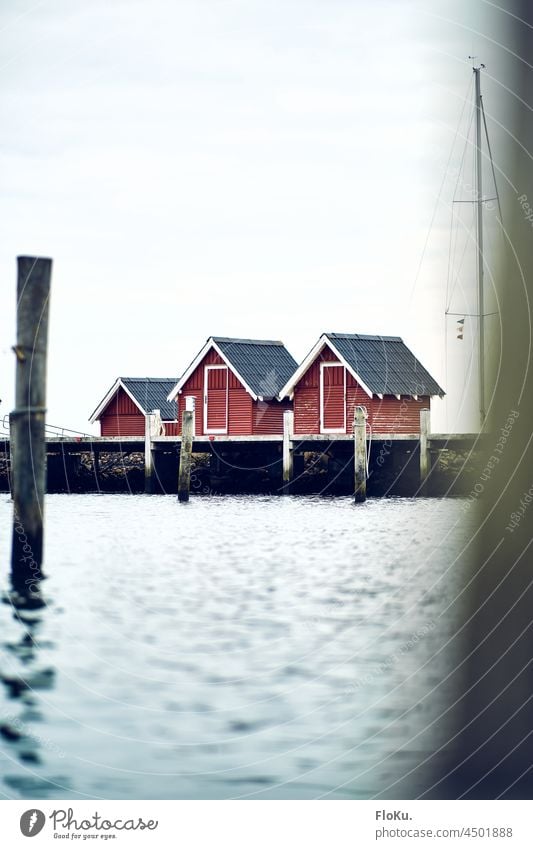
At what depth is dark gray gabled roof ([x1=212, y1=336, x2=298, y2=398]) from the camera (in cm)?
4247

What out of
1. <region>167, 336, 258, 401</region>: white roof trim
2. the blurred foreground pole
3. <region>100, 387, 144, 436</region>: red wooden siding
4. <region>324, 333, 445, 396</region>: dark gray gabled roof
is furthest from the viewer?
<region>100, 387, 144, 436</region>: red wooden siding

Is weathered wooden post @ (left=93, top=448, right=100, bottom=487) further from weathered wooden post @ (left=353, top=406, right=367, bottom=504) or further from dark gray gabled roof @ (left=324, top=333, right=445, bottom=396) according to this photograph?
weathered wooden post @ (left=353, top=406, right=367, bottom=504)

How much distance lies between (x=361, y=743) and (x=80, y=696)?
97.2 inches

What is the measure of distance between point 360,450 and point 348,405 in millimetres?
8368

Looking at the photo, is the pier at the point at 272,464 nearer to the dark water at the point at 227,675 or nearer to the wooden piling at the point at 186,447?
the wooden piling at the point at 186,447

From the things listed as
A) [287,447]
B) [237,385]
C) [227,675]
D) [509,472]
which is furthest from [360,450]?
[509,472]

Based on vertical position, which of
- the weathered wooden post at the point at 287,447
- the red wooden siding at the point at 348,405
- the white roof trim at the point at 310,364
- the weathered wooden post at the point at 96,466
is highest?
the white roof trim at the point at 310,364

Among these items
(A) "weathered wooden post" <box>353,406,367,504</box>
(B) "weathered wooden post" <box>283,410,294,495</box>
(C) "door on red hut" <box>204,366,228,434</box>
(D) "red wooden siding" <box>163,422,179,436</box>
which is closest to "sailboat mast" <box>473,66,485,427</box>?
(A) "weathered wooden post" <box>353,406,367,504</box>

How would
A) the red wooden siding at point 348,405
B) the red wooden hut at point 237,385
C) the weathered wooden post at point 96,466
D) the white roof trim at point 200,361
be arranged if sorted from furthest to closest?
the weathered wooden post at point 96,466, the red wooden hut at point 237,385, the white roof trim at point 200,361, the red wooden siding at point 348,405

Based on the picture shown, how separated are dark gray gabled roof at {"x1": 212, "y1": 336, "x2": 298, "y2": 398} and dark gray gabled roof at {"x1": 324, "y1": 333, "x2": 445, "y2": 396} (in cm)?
352

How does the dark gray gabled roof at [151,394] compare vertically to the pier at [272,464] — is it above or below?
above

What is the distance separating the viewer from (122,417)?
49.8 meters

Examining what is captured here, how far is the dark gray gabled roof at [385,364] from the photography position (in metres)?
39.2

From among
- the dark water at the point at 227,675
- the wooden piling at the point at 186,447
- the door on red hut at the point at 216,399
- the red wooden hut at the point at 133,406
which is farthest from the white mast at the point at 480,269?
the red wooden hut at the point at 133,406
